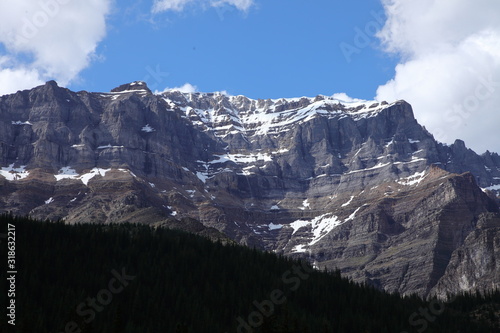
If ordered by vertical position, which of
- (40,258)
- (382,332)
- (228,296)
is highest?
(40,258)

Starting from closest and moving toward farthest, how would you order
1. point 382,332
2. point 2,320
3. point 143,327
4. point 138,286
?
point 2,320 → point 143,327 → point 382,332 → point 138,286

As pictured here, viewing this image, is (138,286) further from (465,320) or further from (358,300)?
(465,320)

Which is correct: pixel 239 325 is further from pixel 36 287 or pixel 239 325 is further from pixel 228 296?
pixel 36 287

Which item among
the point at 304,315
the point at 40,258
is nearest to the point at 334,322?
the point at 304,315

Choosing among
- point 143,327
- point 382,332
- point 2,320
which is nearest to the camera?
point 2,320

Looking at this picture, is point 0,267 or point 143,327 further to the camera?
point 0,267

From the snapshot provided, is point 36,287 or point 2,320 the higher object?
point 36,287

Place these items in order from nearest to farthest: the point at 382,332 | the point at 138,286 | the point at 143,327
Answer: the point at 143,327
the point at 382,332
the point at 138,286

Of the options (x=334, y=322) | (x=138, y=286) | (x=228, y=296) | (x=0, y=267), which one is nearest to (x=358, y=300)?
(x=334, y=322)

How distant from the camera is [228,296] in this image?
624ft

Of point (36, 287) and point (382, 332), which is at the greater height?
point (36, 287)

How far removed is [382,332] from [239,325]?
33659 millimetres

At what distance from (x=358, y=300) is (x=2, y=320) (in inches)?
3874

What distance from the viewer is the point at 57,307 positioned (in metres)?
164
